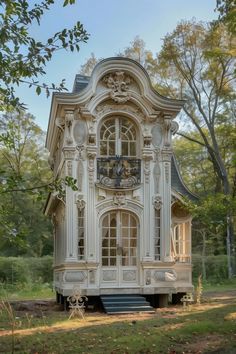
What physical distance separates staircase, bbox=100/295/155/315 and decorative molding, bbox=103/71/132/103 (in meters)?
6.08

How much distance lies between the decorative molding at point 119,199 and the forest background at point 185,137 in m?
2.07

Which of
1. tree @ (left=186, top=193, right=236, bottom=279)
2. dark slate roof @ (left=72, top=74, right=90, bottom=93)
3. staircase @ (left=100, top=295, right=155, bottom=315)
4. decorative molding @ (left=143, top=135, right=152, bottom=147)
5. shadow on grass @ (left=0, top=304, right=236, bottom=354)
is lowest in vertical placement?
shadow on grass @ (left=0, top=304, right=236, bottom=354)

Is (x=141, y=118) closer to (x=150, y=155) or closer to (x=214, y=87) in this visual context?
(x=150, y=155)

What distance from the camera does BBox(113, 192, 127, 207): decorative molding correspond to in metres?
15.5

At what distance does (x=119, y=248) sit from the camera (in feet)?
50.7

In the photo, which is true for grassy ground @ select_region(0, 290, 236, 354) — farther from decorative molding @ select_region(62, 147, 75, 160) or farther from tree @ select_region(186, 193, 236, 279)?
decorative molding @ select_region(62, 147, 75, 160)

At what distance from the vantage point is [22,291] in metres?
24.4

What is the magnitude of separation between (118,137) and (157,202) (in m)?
2.42

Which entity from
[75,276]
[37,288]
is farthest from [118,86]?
[37,288]

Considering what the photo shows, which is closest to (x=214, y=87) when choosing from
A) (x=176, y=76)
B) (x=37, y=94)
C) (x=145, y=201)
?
(x=176, y=76)

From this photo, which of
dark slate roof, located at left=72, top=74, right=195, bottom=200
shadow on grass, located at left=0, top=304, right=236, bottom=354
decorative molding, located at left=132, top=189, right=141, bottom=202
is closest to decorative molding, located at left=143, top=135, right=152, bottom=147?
decorative molding, located at left=132, top=189, right=141, bottom=202

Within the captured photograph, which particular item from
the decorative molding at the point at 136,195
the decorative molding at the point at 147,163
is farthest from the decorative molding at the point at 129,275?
the decorative molding at the point at 147,163

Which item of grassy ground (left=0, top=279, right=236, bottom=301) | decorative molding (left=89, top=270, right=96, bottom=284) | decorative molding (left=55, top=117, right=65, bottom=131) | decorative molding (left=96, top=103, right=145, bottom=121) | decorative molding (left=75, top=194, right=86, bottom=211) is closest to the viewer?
decorative molding (left=89, top=270, right=96, bottom=284)

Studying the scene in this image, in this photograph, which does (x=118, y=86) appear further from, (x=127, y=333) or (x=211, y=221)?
(x=127, y=333)
